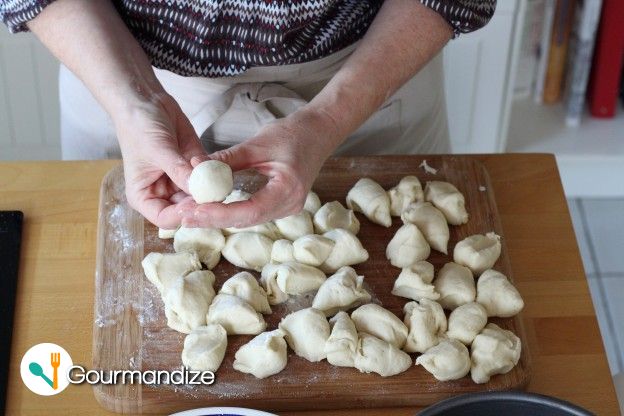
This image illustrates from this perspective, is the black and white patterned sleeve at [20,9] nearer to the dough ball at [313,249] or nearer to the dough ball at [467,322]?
the dough ball at [313,249]

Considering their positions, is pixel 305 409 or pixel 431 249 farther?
pixel 431 249

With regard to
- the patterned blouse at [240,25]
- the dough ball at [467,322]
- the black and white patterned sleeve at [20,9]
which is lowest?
the dough ball at [467,322]

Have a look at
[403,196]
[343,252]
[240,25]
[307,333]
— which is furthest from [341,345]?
[240,25]

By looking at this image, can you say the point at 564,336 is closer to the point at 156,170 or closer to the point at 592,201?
the point at 156,170

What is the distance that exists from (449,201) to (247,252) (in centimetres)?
26

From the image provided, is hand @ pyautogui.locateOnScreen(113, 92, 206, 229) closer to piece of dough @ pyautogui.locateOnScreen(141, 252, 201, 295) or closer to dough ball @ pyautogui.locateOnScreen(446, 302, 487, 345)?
piece of dough @ pyautogui.locateOnScreen(141, 252, 201, 295)

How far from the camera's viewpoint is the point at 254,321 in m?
0.95

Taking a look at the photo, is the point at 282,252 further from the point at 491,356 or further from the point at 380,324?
the point at 491,356

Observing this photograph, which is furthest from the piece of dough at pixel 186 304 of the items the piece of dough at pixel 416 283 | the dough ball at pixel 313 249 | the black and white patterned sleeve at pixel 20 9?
the black and white patterned sleeve at pixel 20 9

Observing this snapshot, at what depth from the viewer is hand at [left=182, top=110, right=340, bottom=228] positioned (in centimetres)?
91

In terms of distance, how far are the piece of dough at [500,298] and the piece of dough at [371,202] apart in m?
0.16

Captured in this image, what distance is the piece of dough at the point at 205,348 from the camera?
911mm

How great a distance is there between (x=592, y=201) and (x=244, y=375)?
1.65 metres

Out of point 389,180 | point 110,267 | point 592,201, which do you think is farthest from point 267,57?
point 592,201
